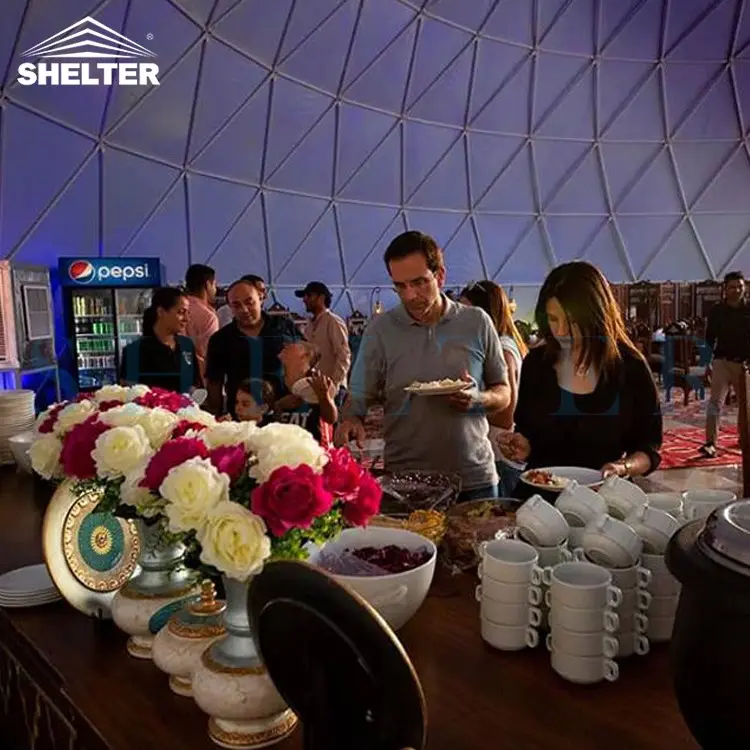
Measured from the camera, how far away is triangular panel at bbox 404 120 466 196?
14148 millimetres

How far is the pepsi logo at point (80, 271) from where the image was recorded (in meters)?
8.97

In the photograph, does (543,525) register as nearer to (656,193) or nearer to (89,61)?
(89,61)

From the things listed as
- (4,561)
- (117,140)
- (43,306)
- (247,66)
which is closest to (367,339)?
(4,561)

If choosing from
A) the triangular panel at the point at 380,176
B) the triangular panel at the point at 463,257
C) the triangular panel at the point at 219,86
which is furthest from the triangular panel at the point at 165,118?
the triangular panel at the point at 463,257

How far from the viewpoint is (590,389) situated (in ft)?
8.23

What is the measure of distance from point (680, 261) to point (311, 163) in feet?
31.2

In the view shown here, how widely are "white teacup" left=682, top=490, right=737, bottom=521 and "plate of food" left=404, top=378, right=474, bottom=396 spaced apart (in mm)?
958

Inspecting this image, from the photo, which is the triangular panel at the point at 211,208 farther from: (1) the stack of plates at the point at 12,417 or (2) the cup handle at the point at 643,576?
(2) the cup handle at the point at 643,576

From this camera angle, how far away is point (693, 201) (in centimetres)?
1695

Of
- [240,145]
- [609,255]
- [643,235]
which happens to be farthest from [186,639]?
[643,235]

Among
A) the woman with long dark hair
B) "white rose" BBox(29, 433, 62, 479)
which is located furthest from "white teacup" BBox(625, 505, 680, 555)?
the woman with long dark hair

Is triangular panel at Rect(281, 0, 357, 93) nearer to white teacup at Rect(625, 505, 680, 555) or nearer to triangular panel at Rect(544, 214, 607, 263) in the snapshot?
triangular panel at Rect(544, 214, 607, 263)

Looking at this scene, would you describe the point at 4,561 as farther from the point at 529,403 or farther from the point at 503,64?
the point at 503,64

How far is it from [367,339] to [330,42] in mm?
10831
